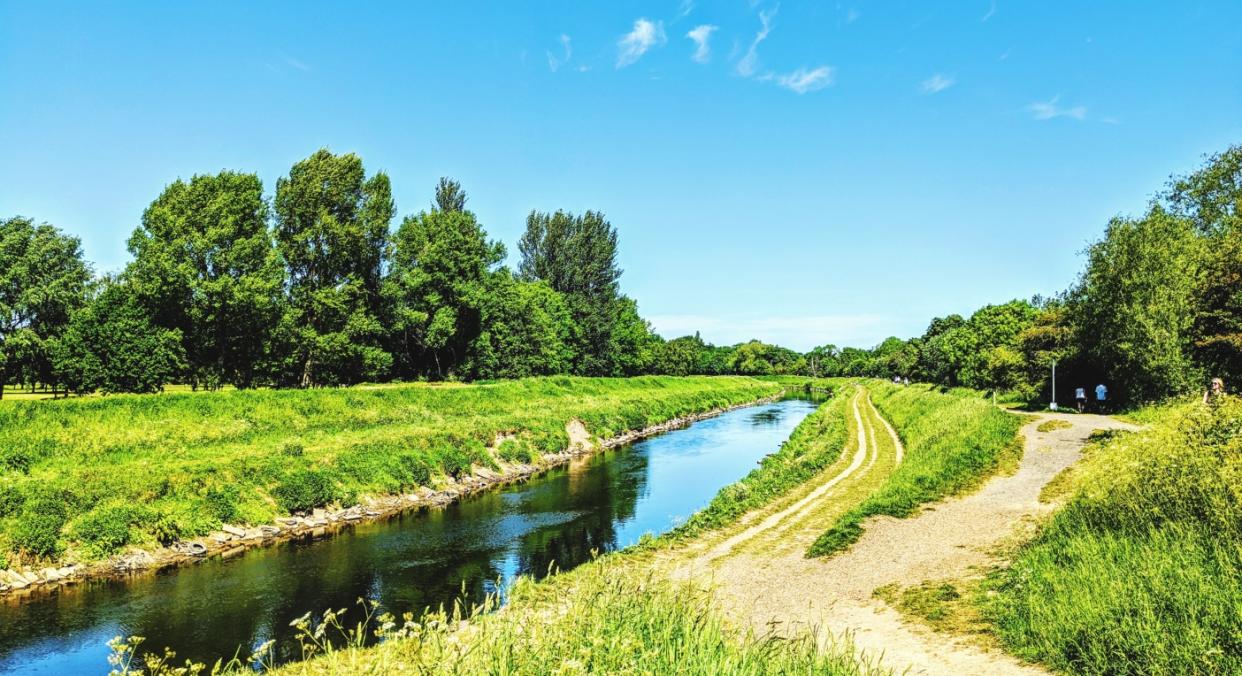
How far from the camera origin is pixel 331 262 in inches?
1965

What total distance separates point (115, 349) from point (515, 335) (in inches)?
1349

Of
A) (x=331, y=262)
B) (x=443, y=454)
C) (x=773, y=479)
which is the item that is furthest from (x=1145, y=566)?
(x=331, y=262)

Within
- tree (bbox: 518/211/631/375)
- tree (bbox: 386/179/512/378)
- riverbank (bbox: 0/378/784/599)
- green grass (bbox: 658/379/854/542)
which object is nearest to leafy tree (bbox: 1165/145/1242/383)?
green grass (bbox: 658/379/854/542)

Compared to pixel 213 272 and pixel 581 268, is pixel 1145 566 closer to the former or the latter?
pixel 213 272

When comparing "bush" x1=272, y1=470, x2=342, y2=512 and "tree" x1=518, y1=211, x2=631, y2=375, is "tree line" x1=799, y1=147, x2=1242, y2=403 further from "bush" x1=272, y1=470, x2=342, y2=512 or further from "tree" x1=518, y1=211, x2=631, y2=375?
"tree" x1=518, y1=211, x2=631, y2=375

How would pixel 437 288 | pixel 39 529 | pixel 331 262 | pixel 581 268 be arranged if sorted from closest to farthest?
pixel 39 529, pixel 331 262, pixel 437 288, pixel 581 268

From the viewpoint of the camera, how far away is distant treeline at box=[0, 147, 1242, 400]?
3077cm

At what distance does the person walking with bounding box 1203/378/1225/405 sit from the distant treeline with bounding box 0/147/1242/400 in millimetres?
5075

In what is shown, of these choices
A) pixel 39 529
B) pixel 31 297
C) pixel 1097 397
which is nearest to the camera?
pixel 39 529

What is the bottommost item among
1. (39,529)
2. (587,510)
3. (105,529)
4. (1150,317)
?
(587,510)

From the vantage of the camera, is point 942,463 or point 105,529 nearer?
point 105,529

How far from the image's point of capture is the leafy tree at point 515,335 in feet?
200

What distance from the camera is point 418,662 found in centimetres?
610

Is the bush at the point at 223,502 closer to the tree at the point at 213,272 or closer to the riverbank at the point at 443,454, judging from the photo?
the riverbank at the point at 443,454
